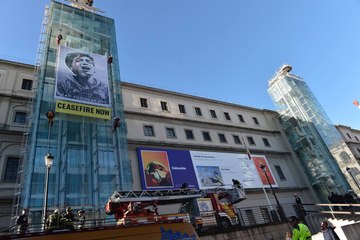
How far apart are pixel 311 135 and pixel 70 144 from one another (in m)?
30.6

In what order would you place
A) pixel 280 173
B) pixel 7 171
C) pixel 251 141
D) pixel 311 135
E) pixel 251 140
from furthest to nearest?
1. pixel 311 135
2. pixel 251 140
3. pixel 251 141
4. pixel 280 173
5. pixel 7 171

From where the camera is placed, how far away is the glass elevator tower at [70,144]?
16.3 meters

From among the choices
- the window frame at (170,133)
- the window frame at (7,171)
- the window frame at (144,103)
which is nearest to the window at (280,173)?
the window frame at (170,133)

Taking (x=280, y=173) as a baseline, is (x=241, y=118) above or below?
above

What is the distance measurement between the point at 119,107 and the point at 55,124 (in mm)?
5530

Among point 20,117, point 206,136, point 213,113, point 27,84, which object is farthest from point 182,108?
point 20,117

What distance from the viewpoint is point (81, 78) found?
21750 millimetres

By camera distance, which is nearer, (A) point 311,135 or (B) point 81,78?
(B) point 81,78

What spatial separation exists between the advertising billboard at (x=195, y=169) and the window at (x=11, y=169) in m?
8.95

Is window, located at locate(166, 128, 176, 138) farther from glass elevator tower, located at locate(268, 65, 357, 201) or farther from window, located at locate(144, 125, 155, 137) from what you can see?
glass elevator tower, located at locate(268, 65, 357, 201)

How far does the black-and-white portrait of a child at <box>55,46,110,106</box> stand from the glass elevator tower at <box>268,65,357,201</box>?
27173 mm

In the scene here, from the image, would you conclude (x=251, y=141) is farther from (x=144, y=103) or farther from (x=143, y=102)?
(x=143, y=102)

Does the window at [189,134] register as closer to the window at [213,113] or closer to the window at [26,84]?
the window at [213,113]

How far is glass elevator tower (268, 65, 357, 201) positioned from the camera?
33.1 metres
